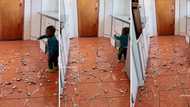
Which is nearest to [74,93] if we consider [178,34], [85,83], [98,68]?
[85,83]

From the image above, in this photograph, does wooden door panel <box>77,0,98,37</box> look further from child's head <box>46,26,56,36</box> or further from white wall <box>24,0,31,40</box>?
white wall <box>24,0,31,40</box>

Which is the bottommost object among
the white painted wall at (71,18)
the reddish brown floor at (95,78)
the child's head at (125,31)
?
the reddish brown floor at (95,78)

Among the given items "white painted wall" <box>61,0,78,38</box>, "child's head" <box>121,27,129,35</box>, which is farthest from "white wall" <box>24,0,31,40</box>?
"child's head" <box>121,27,129,35</box>

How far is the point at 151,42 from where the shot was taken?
2.05 metres

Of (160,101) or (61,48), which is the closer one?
(61,48)

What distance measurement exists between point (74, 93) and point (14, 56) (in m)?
0.53

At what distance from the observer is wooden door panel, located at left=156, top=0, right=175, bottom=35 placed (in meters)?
1.96

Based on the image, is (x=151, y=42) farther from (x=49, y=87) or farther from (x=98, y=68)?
(x=49, y=87)

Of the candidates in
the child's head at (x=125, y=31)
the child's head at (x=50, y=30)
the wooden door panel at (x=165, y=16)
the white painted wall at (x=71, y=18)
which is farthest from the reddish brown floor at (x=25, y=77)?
the wooden door panel at (x=165, y=16)

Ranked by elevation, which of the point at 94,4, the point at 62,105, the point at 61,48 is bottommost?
the point at 62,105

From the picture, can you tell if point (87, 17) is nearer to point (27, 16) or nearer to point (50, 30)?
point (50, 30)

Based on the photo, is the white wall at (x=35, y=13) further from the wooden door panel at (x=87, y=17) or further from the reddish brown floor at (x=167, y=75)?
the reddish brown floor at (x=167, y=75)

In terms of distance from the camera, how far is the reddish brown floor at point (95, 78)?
1.98m

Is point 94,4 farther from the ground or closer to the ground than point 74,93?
farther from the ground
